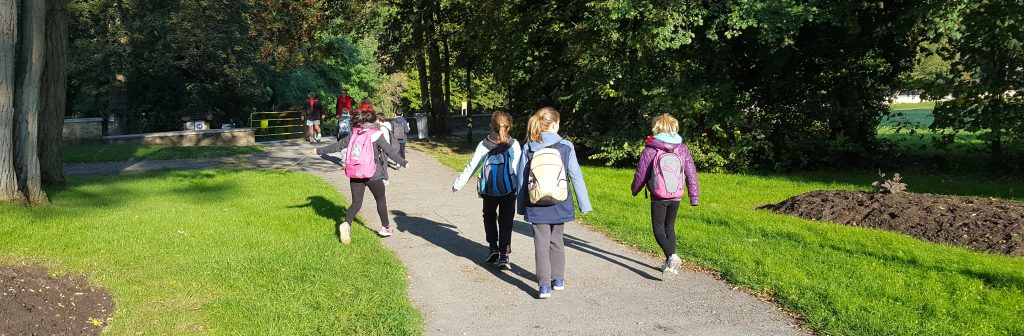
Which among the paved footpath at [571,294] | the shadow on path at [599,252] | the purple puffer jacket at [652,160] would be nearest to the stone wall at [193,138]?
the paved footpath at [571,294]

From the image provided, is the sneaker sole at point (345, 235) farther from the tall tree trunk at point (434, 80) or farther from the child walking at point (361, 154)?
the tall tree trunk at point (434, 80)

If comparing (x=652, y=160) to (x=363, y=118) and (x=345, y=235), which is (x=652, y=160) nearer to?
(x=363, y=118)

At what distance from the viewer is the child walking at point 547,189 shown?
6.40 m

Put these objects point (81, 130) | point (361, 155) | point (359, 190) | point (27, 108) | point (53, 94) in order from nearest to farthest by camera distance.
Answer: point (361, 155), point (359, 190), point (27, 108), point (53, 94), point (81, 130)

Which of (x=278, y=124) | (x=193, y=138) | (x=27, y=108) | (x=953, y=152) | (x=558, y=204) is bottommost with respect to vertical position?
(x=953, y=152)

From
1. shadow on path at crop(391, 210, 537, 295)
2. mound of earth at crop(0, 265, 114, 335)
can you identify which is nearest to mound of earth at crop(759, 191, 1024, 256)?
shadow on path at crop(391, 210, 537, 295)

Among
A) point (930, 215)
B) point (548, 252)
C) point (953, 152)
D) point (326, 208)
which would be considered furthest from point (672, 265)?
point (953, 152)

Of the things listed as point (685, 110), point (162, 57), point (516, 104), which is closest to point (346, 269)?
point (685, 110)

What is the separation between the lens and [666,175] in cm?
707

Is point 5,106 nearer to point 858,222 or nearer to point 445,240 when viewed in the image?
point 445,240

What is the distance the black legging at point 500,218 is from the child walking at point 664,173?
3.74ft

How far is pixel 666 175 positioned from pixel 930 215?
4310 mm

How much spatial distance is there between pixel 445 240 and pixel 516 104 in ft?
44.0

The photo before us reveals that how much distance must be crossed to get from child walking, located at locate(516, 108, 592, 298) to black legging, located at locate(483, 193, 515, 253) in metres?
0.84
